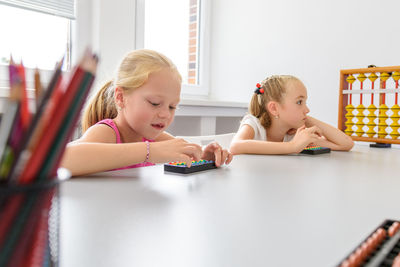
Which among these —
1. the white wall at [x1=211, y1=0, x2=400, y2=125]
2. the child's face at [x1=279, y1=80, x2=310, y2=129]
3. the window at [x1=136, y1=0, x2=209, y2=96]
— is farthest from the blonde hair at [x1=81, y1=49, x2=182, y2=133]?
the white wall at [x1=211, y1=0, x2=400, y2=125]

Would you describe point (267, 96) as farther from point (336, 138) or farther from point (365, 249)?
point (365, 249)

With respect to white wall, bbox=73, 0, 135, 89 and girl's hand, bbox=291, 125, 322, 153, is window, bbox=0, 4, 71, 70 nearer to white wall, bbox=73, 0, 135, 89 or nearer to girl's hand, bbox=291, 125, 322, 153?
white wall, bbox=73, 0, 135, 89

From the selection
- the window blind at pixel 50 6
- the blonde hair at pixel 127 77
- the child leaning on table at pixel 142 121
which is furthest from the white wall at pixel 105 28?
the child leaning on table at pixel 142 121

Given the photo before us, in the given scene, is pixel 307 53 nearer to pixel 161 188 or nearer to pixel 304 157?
pixel 304 157

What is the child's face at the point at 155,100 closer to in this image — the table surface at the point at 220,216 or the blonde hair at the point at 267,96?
the table surface at the point at 220,216

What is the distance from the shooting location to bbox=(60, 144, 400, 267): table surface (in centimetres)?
31

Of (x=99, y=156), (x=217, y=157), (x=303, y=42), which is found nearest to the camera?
(x=99, y=156)

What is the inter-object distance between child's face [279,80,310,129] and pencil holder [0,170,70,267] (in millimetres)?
1396

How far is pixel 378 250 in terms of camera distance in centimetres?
33

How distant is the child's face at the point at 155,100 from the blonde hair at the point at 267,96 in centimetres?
70

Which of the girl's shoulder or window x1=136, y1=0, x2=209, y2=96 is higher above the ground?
window x1=136, y1=0, x2=209, y2=96

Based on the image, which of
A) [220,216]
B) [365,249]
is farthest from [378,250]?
[220,216]

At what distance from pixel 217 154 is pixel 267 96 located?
2.66ft

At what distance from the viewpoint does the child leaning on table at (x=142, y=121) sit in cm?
75
